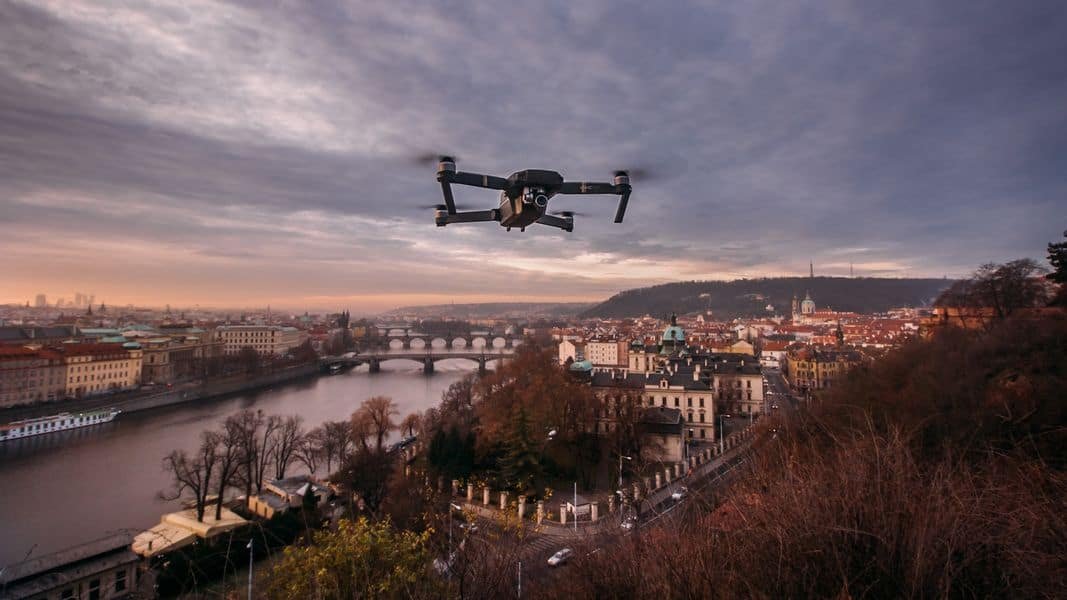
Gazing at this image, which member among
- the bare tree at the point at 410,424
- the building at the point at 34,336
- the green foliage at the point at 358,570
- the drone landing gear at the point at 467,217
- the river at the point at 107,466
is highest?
the drone landing gear at the point at 467,217

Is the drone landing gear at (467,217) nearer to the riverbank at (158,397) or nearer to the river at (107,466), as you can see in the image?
the river at (107,466)

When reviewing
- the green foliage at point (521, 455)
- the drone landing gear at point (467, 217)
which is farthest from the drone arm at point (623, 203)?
the green foliage at point (521, 455)

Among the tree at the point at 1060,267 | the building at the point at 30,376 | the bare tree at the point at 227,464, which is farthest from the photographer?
the building at the point at 30,376

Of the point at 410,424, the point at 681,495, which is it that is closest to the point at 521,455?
the point at 410,424

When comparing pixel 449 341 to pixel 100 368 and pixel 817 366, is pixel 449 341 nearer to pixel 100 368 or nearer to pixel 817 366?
pixel 100 368

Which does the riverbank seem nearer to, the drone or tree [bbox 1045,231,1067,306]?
the drone

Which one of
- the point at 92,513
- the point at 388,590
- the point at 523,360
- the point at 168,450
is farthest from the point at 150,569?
the point at 523,360

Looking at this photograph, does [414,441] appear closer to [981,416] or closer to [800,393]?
[981,416]

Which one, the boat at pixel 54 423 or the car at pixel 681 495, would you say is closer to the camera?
the car at pixel 681 495
